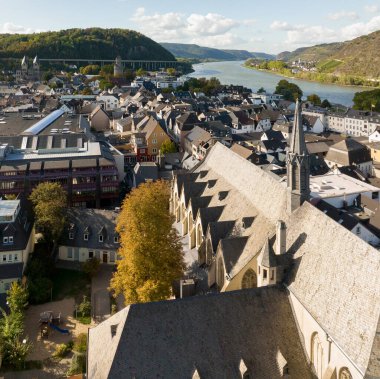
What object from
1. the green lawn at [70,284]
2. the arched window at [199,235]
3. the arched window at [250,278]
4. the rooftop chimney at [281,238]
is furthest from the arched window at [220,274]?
the green lawn at [70,284]

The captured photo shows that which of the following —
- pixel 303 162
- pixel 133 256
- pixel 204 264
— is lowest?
pixel 204 264

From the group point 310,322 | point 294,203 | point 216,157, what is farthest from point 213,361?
point 216,157

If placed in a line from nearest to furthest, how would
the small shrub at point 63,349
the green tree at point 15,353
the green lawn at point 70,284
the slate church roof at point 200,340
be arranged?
the slate church roof at point 200,340, the green tree at point 15,353, the small shrub at point 63,349, the green lawn at point 70,284

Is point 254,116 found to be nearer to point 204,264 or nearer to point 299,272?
point 204,264

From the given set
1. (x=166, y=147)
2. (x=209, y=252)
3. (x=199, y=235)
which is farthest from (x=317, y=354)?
(x=166, y=147)

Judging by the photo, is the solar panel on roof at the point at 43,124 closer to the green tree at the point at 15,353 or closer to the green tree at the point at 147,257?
the green tree at the point at 147,257

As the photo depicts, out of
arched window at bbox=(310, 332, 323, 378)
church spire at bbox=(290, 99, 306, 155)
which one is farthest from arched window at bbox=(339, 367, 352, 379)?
church spire at bbox=(290, 99, 306, 155)
